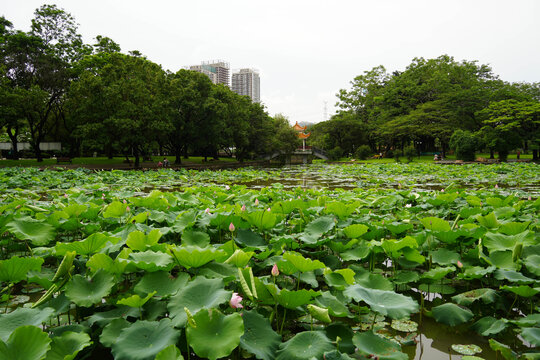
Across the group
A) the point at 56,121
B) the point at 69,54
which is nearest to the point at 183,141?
the point at 69,54

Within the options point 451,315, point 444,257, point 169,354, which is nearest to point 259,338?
point 169,354

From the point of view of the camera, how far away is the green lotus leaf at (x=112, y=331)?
1314mm

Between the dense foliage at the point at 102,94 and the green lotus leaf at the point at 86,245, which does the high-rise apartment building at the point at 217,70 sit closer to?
the dense foliage at the point at 102,94

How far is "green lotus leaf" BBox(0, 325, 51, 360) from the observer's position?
43.2 inches

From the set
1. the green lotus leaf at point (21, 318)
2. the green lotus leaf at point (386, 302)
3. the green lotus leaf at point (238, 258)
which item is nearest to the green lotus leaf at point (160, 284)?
the green lotus leaf at point (238, 258)

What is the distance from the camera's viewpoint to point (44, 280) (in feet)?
5.50

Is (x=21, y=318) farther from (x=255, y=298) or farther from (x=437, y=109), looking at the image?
(x=437, y=109)

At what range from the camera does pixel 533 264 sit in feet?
6.28

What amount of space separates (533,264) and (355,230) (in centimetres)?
113

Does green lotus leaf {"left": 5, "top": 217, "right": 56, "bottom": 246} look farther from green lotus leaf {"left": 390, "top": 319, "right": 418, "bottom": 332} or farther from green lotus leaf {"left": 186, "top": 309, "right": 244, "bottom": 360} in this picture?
green lotus leaf {"left": 390, "top": 319, "right": 418, "bottom": 332}

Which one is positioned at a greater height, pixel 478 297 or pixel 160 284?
pixel 160 284

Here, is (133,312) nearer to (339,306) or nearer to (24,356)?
(24,356)

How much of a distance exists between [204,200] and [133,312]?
7.97ft

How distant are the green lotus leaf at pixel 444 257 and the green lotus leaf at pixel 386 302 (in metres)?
0.96
